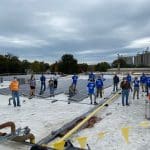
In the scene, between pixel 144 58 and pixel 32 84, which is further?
pixel 144 58

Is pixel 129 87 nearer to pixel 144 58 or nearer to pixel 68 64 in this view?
pixel 68 64

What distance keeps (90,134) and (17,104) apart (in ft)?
25.8

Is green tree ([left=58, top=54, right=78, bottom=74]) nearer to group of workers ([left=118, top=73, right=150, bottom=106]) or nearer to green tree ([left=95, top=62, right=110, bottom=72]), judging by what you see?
green tree ([left=95, top=62, right=110, bottom=72])

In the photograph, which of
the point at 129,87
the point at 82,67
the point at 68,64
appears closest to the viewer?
the point at 129,87

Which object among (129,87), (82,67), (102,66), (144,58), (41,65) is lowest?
(129,87)

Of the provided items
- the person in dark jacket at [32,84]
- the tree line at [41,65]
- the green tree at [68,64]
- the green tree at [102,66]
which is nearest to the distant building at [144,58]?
the tree line at [41,65]

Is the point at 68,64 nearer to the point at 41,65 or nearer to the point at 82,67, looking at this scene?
the point at 82,67

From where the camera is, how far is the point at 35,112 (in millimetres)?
15852

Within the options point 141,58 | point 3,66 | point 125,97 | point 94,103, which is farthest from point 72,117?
point 141,58

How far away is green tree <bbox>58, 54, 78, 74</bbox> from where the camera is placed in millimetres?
92113

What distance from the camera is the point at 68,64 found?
9244cm

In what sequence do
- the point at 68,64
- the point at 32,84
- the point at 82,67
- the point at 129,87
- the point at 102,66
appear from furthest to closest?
the point at 102,66 → the point at 82,67 → the point at 68,64 → the point at 32,84 → the point at 129,87

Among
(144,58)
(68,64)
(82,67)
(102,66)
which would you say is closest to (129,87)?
(68,64)

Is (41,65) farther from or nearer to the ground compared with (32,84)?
farther from the ground
